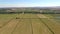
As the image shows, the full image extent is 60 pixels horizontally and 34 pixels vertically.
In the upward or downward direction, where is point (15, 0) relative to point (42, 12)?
upward

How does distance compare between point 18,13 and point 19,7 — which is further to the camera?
point 18,13

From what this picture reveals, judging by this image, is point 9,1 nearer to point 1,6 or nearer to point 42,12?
point 1,6

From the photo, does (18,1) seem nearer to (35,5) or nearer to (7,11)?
(35,5)

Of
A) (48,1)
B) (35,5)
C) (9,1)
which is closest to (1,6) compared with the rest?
(9,1)

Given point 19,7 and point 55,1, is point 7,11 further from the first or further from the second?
point 55,1

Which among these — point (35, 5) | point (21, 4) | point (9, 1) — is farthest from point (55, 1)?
point (9, 1)

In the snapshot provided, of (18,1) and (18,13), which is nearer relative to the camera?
(18,1)

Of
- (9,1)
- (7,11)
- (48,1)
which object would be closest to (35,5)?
(48,1)

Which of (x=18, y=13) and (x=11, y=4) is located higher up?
Answer: (x=11, y=4)
